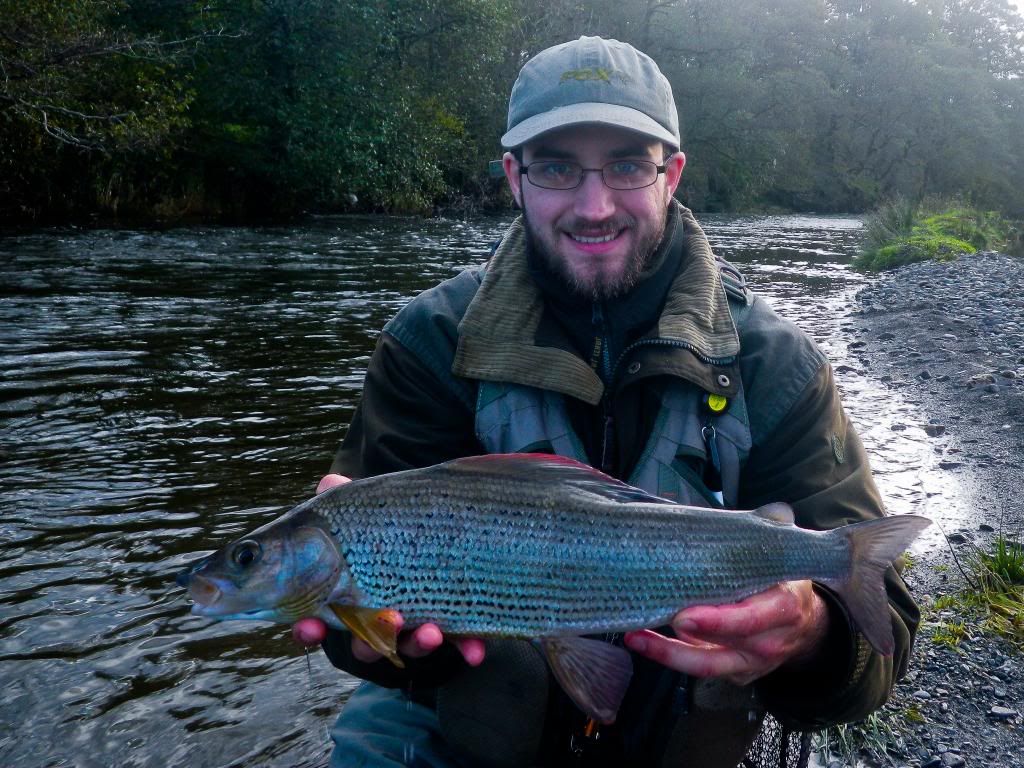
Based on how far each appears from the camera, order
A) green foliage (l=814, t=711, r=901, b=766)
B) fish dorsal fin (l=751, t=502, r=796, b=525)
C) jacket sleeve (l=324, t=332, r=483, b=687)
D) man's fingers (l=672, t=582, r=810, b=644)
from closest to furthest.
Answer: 1. man's fingers (l=672, t=582, r=810, b=644)
2. fish dorsal fin (l=751, t=502, r=796, b=525)
3. jacket sleeve (l=324, t=332, r=483, b=687)
4. green foliage (l=814, t=711, r=901, b=766)

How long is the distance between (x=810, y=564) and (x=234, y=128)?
2628cm

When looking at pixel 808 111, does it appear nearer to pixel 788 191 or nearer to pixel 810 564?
pixel 788 191

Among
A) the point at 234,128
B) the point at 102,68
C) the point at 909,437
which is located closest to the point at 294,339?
the point at 909,437

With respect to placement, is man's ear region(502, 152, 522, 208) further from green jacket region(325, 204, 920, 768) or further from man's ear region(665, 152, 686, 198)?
man's ear region(665, 152, 686, 198)

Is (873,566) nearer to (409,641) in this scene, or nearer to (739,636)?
(739,636)

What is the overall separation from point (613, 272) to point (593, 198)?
0.28m

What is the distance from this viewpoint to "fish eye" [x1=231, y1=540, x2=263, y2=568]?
8.06ft

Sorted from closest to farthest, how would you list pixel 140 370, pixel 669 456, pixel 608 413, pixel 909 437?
pixel 669 456
pixel 608 413
pixel 909 437
pixel 140 370

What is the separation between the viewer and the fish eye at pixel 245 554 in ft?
8.06

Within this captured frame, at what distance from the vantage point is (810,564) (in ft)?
8.16

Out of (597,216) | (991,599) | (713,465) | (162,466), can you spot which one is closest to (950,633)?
(991,599)

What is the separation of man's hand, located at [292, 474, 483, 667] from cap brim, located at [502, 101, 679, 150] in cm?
146

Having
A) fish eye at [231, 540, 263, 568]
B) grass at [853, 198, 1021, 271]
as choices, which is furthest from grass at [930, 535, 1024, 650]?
grass at [853, 198, 1021, 271]

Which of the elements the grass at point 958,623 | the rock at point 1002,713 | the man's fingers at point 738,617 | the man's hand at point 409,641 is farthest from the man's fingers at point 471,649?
the rock at point 1002,713
